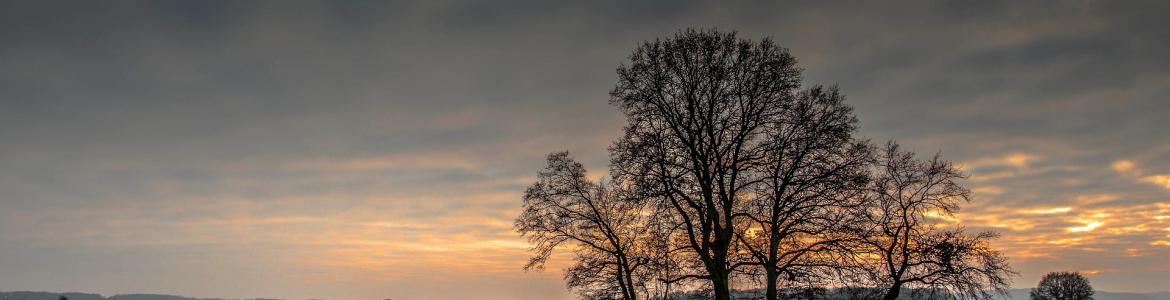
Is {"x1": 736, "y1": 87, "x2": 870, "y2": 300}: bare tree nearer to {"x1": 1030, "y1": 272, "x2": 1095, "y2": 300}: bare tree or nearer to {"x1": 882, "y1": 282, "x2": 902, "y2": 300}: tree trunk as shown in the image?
{"x1": 882, "y1": 282, "x2": 902, "y2": 300}: tree trunk

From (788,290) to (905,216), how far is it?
6.47 m

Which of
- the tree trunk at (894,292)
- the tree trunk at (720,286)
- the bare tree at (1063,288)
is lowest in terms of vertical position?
the bare tree at (1063,288)

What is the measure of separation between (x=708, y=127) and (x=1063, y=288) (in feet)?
302

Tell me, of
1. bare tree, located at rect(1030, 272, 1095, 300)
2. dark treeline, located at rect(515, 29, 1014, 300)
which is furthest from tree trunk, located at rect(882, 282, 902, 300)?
bare tree, located at rect(1030, 272, 1095, 300)

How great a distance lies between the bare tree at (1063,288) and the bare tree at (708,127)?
87.2 metres

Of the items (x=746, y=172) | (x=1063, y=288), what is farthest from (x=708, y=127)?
(x=1063, y=288)

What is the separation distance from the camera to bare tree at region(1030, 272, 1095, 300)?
89.5m

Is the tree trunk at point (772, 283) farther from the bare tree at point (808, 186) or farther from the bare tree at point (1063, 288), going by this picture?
the bare tree at point (1063, 288)

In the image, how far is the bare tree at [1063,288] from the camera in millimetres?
89500

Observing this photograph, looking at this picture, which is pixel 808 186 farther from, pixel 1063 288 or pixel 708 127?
pixel 1063 288

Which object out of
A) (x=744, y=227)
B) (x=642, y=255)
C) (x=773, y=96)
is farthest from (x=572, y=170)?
(x=773, y=96)

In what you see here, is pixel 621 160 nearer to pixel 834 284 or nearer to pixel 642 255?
pixel 834 284

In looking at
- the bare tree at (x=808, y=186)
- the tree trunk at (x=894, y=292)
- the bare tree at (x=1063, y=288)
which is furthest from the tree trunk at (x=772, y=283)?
the bare tree at (x=1063, y=288)

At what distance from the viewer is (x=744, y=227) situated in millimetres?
22688
